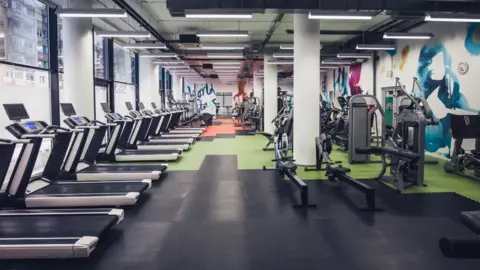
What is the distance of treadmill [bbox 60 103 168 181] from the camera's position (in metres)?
6.30

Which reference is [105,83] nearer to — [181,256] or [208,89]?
[181,256]

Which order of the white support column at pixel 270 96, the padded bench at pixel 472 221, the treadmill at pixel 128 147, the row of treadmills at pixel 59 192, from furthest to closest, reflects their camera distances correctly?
1. the white support column at pixel 270 96
2. the treadmill at pixel 128 147
3. the row of treadmills at pixel 59 192
4. the padded bench at pixel 472 221

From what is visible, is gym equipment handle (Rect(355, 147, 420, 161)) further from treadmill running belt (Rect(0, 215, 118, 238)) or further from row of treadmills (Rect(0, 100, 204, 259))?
treadmill running belt (Rect(0, 215, 118, 238))

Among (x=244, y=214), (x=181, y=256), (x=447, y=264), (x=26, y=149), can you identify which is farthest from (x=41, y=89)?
(x=447, y=264)

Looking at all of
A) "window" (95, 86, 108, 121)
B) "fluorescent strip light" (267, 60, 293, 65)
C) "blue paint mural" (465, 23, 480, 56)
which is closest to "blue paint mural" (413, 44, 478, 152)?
"blue paint mural" (465, 23, 480, 56)

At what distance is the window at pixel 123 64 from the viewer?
44.1 ft

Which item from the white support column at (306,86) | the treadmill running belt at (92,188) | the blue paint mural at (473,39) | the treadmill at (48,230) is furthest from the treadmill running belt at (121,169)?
the blue paint mural at (473,39)

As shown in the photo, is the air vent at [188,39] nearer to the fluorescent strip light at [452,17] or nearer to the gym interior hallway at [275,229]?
the gym interior hallway at [275,229]

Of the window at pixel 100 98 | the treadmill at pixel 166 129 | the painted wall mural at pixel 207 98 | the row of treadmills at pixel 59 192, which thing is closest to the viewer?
the row of treadmills at pixel 59 192

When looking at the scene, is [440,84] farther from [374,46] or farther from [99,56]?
[99,56]

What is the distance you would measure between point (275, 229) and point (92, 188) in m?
2.71

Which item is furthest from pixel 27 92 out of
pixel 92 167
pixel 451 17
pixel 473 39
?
pixel 473 39

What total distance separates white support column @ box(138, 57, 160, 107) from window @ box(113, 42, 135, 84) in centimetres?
58

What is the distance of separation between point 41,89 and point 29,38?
992 millimetres
